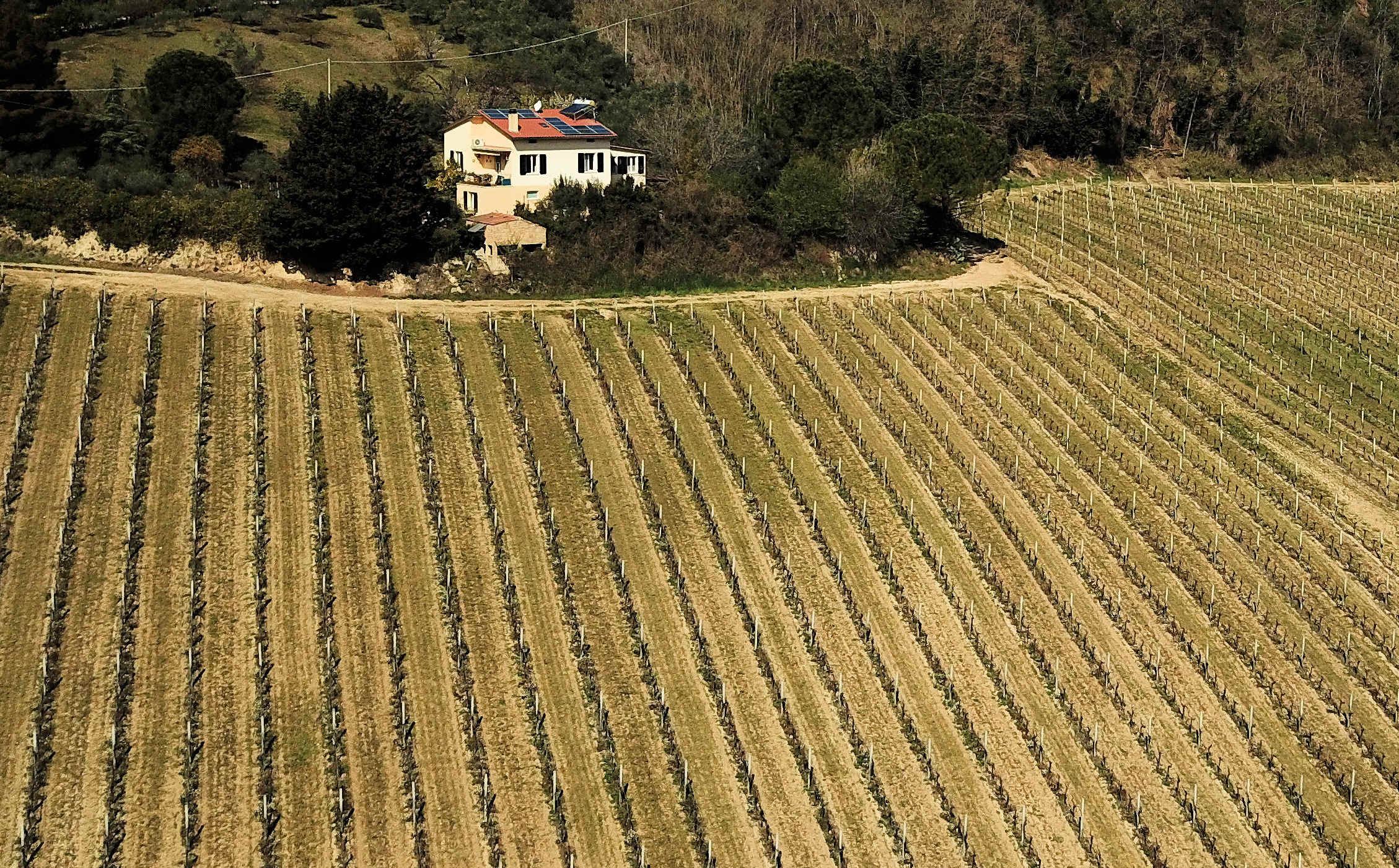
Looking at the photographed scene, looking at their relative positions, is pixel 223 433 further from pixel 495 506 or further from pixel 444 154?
pixel 444 154

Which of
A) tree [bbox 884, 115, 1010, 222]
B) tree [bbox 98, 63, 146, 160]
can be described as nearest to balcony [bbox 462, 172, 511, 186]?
tree [bbox 98, 63, 146, 160]

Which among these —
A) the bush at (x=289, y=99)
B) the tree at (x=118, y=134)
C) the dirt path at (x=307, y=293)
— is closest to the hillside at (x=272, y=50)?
the bush at (x=289, y=99)

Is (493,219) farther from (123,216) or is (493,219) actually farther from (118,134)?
(118,134)

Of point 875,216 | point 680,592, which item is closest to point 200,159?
point 875,216

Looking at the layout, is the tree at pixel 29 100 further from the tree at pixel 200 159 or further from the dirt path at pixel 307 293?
the dirt path at pixel 307 293

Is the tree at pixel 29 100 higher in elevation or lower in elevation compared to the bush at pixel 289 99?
higher

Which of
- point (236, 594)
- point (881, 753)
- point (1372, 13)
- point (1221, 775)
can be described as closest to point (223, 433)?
point (236, 594)

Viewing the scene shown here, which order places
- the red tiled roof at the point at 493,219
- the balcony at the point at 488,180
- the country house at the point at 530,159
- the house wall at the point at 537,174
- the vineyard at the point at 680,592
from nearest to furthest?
the vineyard at the point at 680,592 → the red tiled roof at the point at 493,219 → the house wall at the point at 537,174 → the country house at the point at 530,159 → the balcony at the point at 488,180

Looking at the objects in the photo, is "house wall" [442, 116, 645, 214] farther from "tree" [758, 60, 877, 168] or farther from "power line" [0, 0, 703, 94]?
"power line" [0, 0, 703, 94]
